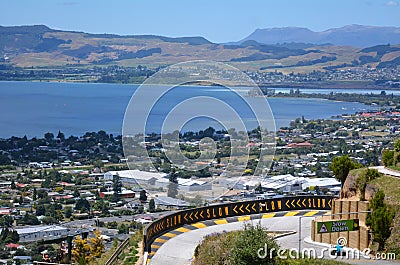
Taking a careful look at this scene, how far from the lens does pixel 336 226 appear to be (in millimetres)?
12086

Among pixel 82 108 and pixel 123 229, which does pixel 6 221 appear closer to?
pixel 123 229

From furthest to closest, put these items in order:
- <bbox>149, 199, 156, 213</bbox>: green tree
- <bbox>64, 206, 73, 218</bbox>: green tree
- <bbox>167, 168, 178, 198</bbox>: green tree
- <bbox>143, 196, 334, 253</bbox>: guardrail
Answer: <bbox>64, 206, 73, 218</bbox>: green tree < <bbox>149, 199, 156, 213</bbox>: green tree < <bbox>167, 168, 178, 198</bbox>: green tree < <bbox>143, 196, 334, 253</bbox>: guardrail

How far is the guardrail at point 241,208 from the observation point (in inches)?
585

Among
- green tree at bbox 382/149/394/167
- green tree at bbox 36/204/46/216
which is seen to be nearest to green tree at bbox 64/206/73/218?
green tree at bbox 36/204/46/216

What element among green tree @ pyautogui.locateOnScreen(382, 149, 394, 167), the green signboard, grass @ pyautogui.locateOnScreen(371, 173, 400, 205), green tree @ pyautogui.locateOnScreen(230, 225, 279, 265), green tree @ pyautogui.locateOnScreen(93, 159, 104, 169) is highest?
green tree @ pyautogui.locateOnScreen(382, 149, 394, 167)

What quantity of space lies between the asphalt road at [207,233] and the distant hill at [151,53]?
105 meters

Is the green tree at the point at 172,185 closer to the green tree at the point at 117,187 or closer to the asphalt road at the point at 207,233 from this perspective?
the asphalt road at the point at 207,233

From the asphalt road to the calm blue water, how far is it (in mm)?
32881

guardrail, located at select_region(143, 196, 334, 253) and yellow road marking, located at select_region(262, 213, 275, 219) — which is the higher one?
guardrail, located at select_region(143, 196, 334, 253)

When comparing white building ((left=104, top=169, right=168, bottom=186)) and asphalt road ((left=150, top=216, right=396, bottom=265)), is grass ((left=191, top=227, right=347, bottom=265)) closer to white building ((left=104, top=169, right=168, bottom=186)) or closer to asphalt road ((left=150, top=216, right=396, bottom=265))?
asphalt road ((left=150, top=216, right=396, bottom=265))

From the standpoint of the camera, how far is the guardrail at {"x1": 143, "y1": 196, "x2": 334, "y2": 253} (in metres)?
14.9

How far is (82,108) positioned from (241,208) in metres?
80.9

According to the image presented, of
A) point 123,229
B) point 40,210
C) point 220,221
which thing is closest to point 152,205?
point 123,229

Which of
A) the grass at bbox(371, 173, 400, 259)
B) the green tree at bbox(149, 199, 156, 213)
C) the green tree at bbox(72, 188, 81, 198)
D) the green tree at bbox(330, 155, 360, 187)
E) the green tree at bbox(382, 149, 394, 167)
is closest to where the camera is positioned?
the grass at bbox(371, 173, 400, 259)
